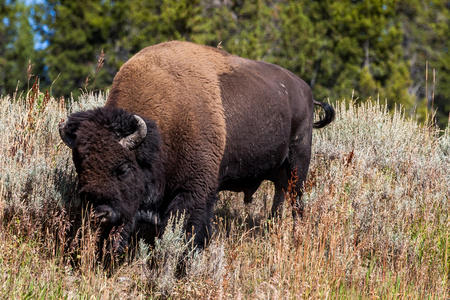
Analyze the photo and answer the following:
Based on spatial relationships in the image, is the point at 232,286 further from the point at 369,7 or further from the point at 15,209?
the point at 369,7

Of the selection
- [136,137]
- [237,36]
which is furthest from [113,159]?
[237,36]

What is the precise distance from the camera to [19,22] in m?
27.8

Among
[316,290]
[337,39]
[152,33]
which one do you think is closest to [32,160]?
[316,290]

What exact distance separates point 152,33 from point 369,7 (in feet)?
37.4

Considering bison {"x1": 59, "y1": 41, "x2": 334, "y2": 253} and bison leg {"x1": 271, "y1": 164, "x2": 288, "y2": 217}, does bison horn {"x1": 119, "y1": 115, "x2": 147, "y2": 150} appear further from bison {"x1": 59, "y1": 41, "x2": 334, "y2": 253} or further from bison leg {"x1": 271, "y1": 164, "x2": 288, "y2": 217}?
bison leg {"x1": 271, "y1": 164, "x2": 288, "y2": 217}

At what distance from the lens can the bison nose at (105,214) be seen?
355 centimetres

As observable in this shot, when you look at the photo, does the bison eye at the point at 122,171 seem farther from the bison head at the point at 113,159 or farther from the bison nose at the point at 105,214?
the bison nose at the point at 105,214

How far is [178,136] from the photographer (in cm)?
415

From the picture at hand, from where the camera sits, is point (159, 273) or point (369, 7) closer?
point (159, 273)

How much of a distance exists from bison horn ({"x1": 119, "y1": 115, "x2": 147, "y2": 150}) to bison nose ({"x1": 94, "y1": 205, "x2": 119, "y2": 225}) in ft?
1.67

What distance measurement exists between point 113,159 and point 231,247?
60.3 inches

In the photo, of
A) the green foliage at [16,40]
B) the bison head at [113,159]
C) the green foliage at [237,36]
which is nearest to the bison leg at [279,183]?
the bison head at [113,159]

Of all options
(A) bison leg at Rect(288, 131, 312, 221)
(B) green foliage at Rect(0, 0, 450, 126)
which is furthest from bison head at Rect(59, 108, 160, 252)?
(B) green foliage at Rect(0, 0, 450, 126)

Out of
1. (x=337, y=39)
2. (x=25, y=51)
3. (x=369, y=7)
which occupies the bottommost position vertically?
(x=25, y=51)
